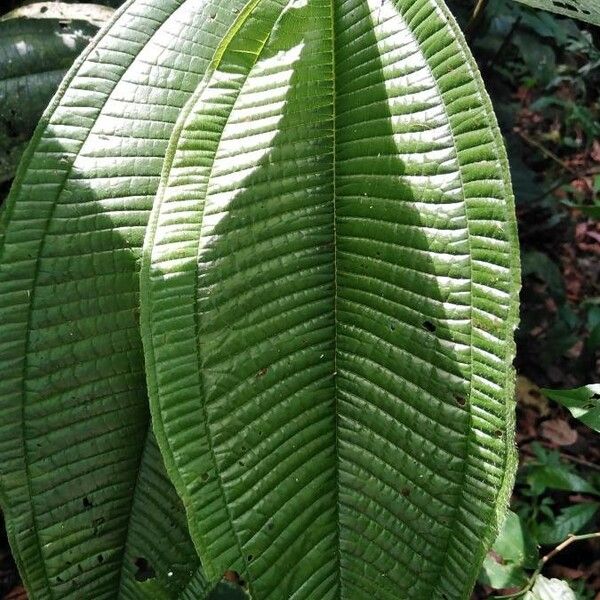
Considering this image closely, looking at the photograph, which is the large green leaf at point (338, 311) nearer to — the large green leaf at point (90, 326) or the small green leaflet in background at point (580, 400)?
the large green leaf at point (90, 326)

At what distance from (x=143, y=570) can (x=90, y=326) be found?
0.25 metres

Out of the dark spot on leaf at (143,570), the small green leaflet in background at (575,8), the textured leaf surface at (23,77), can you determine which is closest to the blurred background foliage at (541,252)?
the textured leaf surface at (23,77)

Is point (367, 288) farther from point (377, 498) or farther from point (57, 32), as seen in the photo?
point (57, 32)

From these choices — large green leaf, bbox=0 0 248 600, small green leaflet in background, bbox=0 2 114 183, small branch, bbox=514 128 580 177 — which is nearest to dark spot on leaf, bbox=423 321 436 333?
large green leaf, bbox=0 0 248 600

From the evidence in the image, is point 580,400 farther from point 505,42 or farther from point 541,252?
point 541,252

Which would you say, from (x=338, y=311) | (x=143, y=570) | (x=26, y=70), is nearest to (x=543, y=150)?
(x=26, y=70)

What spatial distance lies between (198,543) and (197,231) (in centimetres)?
25

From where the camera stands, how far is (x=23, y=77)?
0.92 meters

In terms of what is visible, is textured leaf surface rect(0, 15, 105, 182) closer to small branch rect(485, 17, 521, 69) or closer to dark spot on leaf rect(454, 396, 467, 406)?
dark spot on leaf rect(454, 396, 467, 406)

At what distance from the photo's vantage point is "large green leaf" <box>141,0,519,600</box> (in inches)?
21.1

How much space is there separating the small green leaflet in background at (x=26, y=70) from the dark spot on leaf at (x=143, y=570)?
559 millimetres

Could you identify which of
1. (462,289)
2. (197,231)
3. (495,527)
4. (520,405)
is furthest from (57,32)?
(520,405)

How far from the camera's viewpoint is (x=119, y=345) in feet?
2.10

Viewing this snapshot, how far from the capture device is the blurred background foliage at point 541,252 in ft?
3.06
